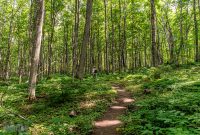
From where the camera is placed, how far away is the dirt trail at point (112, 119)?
959 cm

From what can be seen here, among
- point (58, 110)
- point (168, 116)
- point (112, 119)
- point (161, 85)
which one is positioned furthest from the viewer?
point (161, 85)

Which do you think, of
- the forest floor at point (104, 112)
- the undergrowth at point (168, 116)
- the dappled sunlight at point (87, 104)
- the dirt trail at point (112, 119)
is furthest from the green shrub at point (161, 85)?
the dappled sunlight at point (87, 104)

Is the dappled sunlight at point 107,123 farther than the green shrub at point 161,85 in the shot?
No

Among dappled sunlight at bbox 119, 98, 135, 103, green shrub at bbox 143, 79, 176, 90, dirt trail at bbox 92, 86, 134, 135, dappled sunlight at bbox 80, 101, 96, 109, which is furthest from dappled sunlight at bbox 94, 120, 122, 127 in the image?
green shrub at bbox 143, 79, 176, 90

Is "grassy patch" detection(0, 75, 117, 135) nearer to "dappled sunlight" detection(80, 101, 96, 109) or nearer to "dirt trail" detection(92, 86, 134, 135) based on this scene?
"dappled sunlight" detection(80, 101, 96, 109)

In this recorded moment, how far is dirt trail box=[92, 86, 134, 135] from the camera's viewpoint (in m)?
9.59

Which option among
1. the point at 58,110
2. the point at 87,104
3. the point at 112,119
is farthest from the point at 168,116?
the point at 58,110

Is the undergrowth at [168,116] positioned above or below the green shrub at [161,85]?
below

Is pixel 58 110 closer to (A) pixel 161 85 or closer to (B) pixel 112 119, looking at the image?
(B) pixel 112 119

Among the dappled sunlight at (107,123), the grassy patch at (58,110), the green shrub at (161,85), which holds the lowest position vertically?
the dappled sunlight at (107,123)

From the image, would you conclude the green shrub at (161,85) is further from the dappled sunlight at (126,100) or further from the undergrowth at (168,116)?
the dappled sunlight at (126,100)

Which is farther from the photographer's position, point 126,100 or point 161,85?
point 161,85

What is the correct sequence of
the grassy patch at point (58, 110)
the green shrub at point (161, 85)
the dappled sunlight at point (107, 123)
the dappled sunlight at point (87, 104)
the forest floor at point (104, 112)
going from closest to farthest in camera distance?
the forest floor at point (104, 112)
the grassy patch at point (58, 110)
the dappled sunlight at point (107, 123)
the dappled sunlight at point (87, 104)
the green shrub at point (161, 85)

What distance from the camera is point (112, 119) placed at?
1098 centimetres
